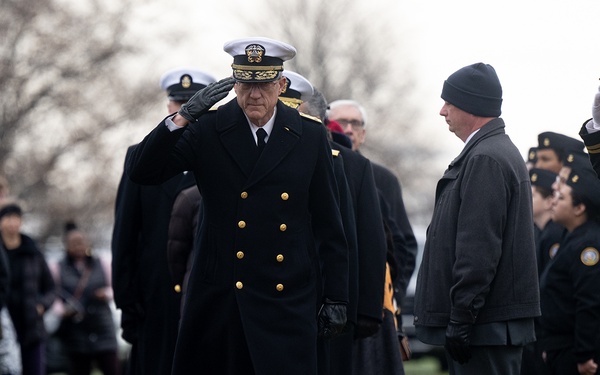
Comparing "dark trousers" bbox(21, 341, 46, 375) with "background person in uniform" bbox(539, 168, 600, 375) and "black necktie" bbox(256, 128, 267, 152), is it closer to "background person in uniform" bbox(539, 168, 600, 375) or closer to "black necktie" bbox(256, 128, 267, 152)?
"background person in uniform" bbox(539, 168, 600, 375)

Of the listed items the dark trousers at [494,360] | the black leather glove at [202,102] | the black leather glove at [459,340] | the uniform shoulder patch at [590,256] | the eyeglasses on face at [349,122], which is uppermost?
the eyeglasses on face at [349,122]

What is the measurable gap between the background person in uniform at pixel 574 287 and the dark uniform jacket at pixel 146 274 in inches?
98.7

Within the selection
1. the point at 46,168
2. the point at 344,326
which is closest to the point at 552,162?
the point at 344,326

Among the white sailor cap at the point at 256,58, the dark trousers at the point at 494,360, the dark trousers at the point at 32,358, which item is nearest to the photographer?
the white sailor cap at the point at 256,58

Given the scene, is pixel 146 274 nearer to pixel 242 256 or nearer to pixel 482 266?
pixel 242 256

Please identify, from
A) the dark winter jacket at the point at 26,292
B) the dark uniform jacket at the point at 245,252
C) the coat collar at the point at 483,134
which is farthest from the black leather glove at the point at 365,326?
the dark winter jacket at the point at 26,292

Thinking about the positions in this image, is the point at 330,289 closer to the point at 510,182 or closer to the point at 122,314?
the point at 510,182

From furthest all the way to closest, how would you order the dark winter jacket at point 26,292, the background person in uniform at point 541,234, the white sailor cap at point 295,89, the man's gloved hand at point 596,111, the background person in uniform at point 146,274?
the dark winter jacket at point 26,292 → the background person in uniform at point 541,234 → the background person in uniform at point 146,274 → the white sailor cap at point 295,89 → the man's gloved hand at point 596,111

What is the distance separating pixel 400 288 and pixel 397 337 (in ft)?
2.86

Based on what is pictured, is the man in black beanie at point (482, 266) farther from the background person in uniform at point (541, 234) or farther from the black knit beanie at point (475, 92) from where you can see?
the background person in uniform at point (541, 234)

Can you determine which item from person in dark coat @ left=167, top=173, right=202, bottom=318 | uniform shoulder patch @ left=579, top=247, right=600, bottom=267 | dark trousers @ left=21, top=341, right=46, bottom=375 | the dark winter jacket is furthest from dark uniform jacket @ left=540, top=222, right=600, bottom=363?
dark trousers @ left=21, top=341, right=46, bottom=375

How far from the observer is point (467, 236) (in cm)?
700

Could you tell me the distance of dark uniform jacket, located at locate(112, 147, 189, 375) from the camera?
333 inches

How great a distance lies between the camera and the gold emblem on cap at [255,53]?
6.72 m
